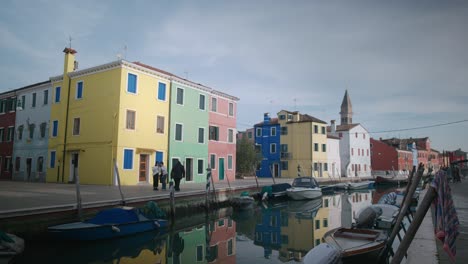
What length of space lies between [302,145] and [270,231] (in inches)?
1177


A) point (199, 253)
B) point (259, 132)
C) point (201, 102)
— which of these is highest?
point (201, 102)

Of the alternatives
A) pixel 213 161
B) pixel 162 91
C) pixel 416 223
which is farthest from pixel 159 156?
pixel 416 223

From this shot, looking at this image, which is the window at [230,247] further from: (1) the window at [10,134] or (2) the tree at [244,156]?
(1) the window at [10,134]

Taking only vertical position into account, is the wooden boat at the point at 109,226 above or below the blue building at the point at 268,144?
below

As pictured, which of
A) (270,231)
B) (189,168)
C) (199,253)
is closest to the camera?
(199,253)

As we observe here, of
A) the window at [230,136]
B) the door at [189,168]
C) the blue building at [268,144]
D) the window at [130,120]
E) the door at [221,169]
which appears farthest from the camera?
the blue building at [268,144]

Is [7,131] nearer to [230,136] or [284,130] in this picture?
[230,136]

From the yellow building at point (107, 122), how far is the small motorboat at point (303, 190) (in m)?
9.77

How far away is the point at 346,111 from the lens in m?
79.8

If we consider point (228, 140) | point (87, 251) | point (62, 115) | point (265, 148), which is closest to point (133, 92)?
point (62, 115)

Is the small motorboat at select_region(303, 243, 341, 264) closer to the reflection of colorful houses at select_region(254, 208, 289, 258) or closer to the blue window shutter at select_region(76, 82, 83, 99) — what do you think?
the reflection of colorful houses at select_region(254, 208, 289, 258)

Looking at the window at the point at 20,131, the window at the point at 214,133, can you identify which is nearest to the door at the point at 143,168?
the window at the point at 214,133

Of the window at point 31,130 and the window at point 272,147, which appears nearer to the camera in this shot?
the window at point 31,130

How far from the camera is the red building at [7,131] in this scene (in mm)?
30000
